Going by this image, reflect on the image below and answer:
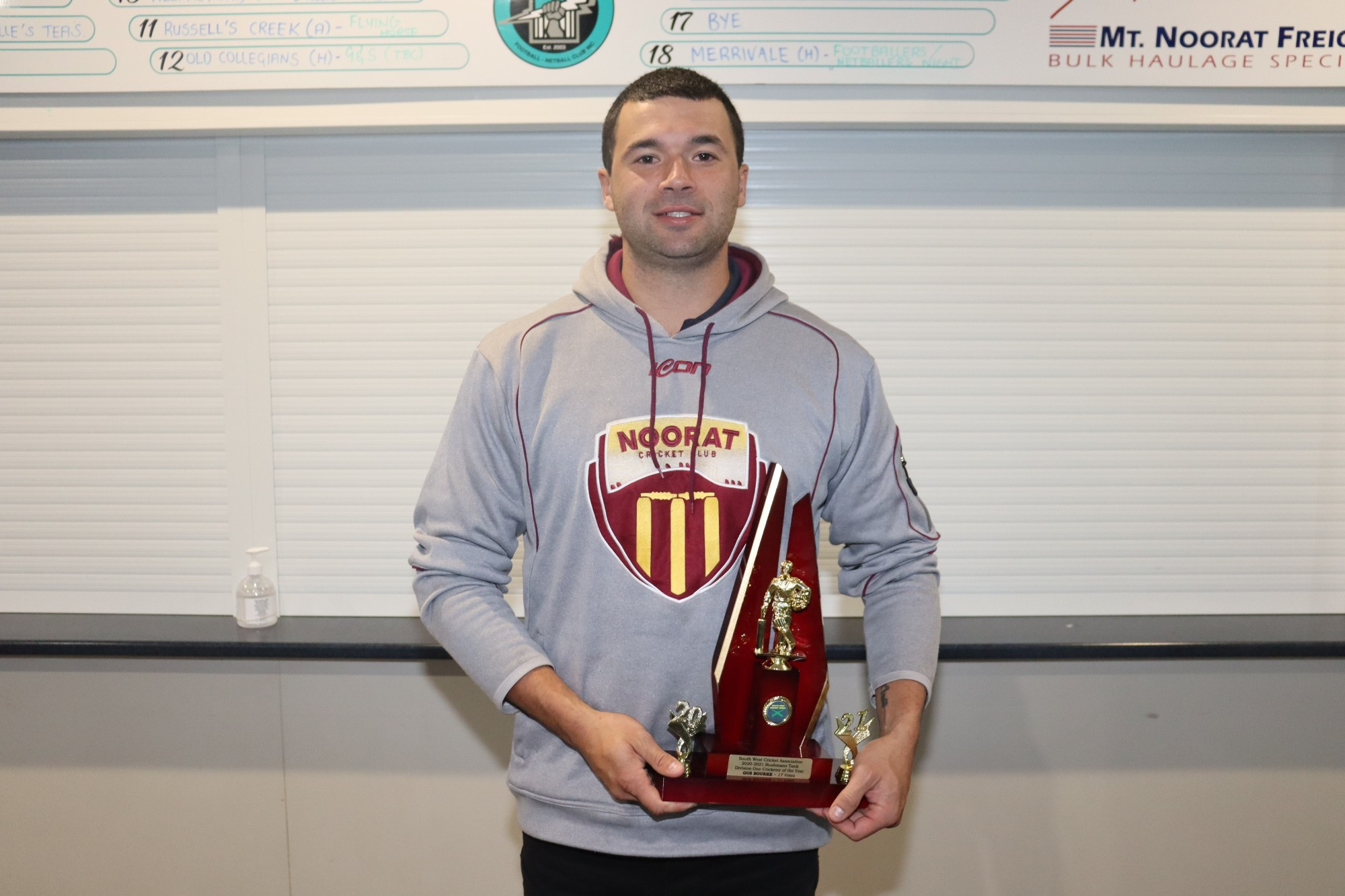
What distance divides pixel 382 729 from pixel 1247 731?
1.97m

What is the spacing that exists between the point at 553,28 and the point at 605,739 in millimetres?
1488

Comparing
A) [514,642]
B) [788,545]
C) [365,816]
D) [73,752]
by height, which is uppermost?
[788,545]

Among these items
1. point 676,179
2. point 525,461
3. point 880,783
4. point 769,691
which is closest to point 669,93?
point 676,179

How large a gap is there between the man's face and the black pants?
0.78 meters

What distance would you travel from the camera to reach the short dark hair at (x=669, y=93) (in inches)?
52.7

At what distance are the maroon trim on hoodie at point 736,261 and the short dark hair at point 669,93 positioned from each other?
0.41 ft

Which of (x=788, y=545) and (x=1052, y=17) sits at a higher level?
(x=1052, y=17)

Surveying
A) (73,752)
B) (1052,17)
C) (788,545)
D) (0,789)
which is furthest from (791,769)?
(0,789)

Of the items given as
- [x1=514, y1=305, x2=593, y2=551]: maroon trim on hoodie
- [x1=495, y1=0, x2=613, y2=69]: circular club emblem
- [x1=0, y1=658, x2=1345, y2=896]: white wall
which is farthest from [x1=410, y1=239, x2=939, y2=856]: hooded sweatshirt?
[x1=0, y1=658, x2=1345, y2=896]: white wall

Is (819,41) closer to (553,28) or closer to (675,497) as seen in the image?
(553,28)

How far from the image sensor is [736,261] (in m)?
1.49

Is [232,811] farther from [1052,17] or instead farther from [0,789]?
[1052,17]

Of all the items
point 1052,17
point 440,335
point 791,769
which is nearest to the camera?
point 791,769

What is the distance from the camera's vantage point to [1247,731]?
230 centimetres
